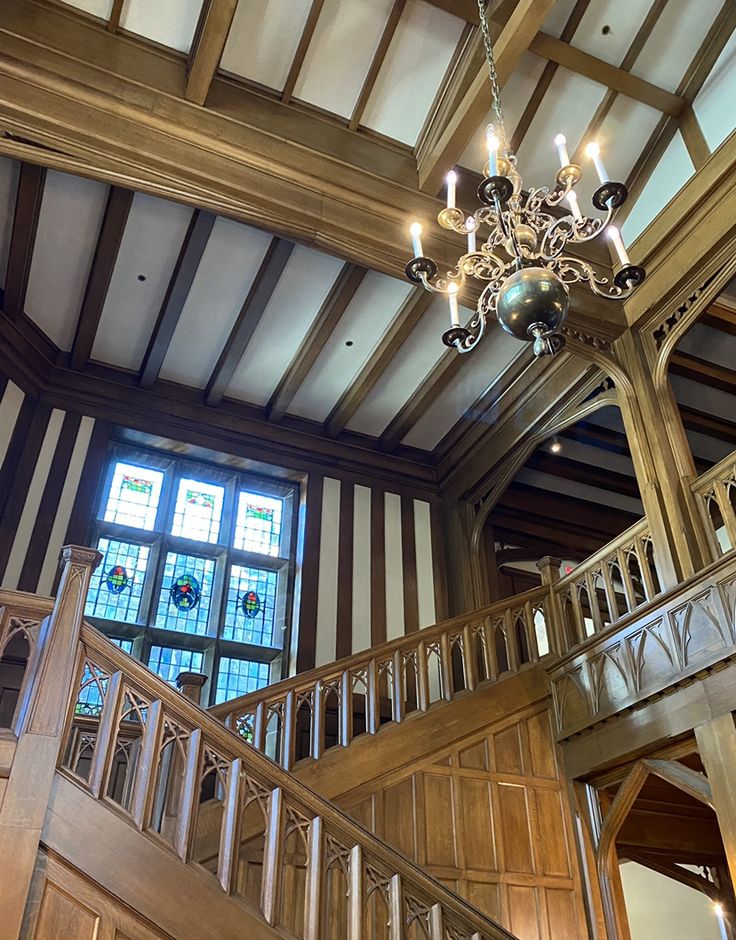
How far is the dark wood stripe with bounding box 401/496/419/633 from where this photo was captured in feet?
28.9

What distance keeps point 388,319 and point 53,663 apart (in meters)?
5.37

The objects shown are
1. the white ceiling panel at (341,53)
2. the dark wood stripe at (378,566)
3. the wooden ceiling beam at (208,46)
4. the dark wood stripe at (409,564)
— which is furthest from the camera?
the dark wood stripe at (409,564)

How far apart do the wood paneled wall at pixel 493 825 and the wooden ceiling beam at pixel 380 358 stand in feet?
12.9

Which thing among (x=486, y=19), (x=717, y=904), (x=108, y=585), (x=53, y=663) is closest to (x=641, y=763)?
(x=717, y=904)

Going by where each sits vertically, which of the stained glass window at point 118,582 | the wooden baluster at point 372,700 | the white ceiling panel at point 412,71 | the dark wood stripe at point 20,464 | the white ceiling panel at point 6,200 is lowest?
the wooden baluster at point 372,700

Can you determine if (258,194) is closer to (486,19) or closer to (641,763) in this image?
(486,19)

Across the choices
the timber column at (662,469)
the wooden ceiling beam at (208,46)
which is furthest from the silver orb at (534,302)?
the wooden ceiling beam at (208,46)

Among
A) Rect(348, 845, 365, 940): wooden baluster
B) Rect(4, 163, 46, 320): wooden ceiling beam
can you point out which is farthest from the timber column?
Rect(4, 163, 46, 320): wooden ceiling beam

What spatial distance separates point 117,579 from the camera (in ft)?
25.5

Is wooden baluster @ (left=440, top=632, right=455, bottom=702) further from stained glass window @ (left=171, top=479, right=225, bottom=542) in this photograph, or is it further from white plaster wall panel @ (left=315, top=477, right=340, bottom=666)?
stained glass window @ (left=171, top=479, right=225, bottom=542)

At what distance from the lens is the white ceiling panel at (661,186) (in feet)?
22.6

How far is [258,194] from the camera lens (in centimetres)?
611

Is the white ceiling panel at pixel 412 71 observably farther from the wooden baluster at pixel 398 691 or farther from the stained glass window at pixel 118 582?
the stained glass window at pixel 118 582

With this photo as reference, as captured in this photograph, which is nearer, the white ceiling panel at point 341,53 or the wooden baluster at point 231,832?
the wooden baluster at point 231,832
